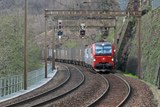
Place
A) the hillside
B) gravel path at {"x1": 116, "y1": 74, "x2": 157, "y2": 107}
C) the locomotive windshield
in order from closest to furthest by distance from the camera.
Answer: gravel path at {"x1": 116, "y1": 74, "x2": 157, "y2": 107} < the hillside < the locomotive windshield

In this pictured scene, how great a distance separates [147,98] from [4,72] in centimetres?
1553

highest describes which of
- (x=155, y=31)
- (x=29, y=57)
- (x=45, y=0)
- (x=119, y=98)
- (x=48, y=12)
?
(x=45, y=0)

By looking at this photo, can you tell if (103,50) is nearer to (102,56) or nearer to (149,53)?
(102,56)

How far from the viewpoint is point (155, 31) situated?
21.6m

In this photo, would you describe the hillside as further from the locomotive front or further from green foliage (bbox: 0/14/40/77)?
green foliage (bbox: 0/14/40/77)

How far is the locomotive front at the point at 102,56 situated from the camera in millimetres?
25406

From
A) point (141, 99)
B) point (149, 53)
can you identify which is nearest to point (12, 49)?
point (149, 53)

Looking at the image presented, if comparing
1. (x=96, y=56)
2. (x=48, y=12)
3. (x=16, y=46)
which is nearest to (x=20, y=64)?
(x=16, y=46)

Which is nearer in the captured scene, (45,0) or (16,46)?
(16,46)

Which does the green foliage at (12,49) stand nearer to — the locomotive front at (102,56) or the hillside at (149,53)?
the locomotive front at (102,56)

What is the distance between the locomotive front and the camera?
83.4ft

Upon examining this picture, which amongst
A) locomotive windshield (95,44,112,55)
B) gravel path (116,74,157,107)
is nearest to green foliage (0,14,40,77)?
locomotive windshield (95,44,112,55)

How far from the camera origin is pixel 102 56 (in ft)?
83.7

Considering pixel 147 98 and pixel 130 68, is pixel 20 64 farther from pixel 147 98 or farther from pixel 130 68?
pixel 147 98
